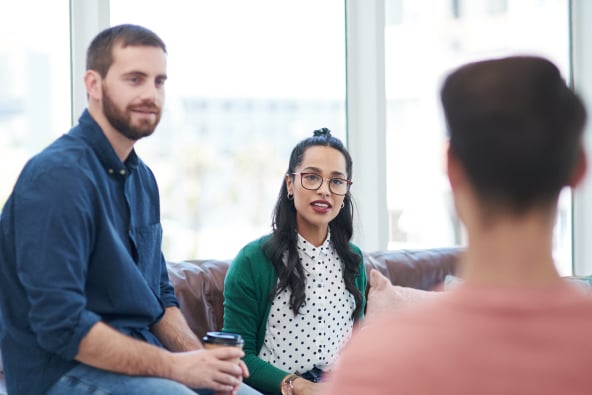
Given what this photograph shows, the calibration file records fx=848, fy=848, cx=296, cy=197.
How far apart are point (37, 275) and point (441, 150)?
1.20 m

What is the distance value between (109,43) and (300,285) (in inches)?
42.5

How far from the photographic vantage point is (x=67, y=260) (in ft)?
6.02

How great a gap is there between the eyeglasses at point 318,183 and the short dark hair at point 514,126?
2.03 meters

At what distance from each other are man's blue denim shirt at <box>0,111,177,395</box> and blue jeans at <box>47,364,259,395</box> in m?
0.03

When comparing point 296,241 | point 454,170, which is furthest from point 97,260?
point 454,170

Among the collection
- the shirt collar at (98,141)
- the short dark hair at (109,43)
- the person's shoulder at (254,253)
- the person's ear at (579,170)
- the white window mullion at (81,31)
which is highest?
the white window mullion at (81,31)

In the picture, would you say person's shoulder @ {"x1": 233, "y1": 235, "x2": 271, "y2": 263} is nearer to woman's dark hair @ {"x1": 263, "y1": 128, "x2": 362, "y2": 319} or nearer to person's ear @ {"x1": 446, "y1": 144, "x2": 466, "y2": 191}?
woman's dark hair @ {"x1": 263, "y1": 128, "x2": 362, "y2": 319}

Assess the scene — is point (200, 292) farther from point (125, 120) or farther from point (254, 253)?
point (125, 120)

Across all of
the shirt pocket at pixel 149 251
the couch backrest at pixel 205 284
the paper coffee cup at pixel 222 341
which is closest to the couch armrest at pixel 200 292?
the couch backrest at pixel 205 284

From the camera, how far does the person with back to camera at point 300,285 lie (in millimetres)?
2749

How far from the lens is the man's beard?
2.06 meters

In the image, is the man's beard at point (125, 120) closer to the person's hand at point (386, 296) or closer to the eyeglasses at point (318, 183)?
the eyeglasses at point (318, 183)

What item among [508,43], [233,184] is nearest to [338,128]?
[233,184]

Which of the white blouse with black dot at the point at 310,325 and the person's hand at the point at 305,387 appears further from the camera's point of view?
the white blouse with black dot at the point at 310,325
